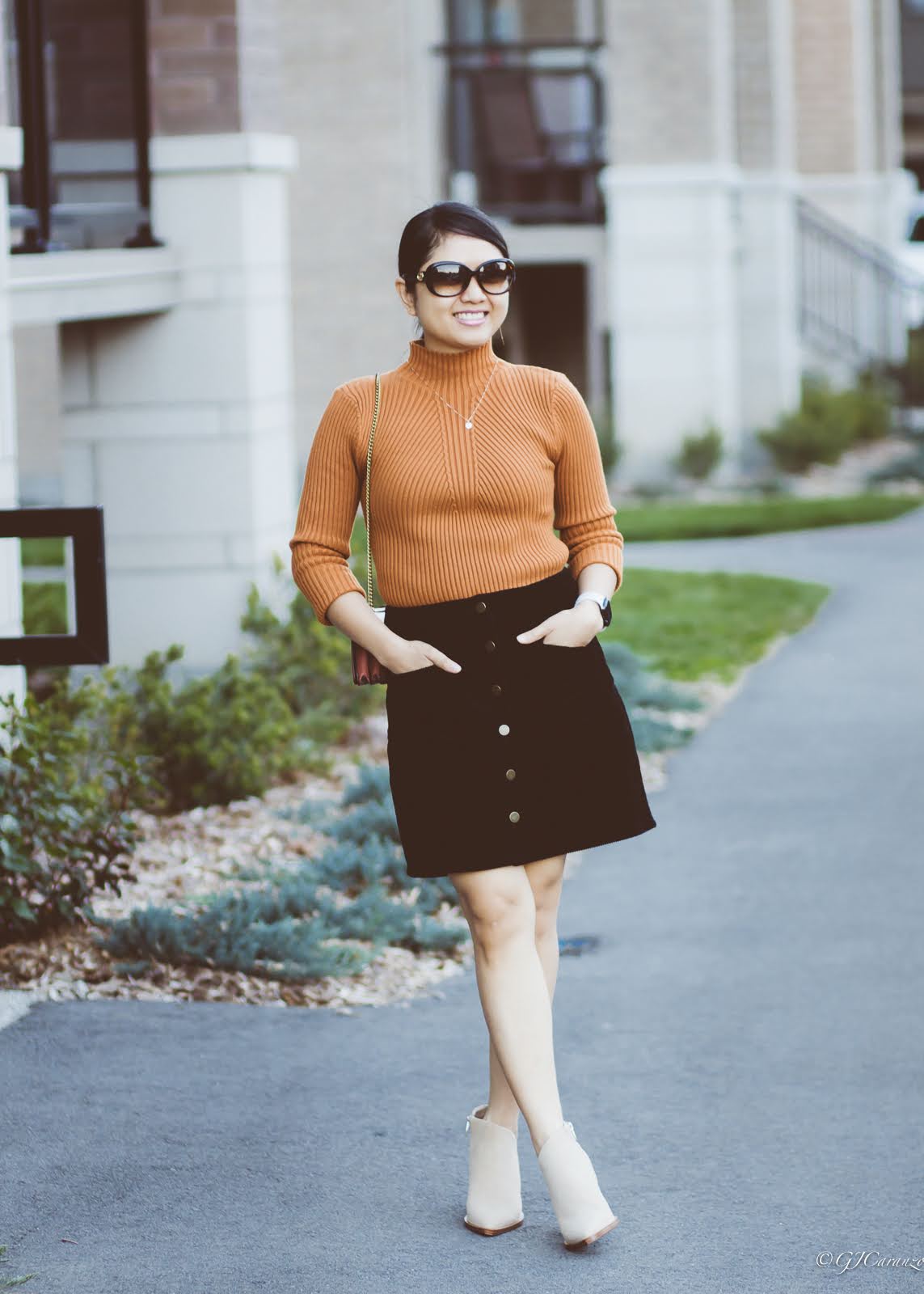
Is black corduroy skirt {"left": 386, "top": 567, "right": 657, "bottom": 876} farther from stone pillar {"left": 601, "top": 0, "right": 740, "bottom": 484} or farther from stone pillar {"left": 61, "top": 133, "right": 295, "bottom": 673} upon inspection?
stone pillar {"left": 601, "top": 0, "right": 740, "bottom": 484}

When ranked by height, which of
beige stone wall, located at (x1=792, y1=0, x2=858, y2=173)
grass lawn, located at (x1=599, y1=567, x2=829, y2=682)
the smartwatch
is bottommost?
grass lawn, located at (x1=599, y1=567, x2=829, y2=682)

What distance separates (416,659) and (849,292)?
20360mm

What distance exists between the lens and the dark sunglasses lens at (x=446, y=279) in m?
3.99

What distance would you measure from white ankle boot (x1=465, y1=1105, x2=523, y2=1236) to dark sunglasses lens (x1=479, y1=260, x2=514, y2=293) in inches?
62.1

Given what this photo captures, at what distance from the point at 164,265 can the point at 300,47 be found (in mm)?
8631

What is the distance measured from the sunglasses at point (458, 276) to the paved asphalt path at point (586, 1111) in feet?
5.86

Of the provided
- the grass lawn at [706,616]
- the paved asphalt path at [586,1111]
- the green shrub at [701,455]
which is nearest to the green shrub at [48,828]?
the paved asphalt path at [586,1111]

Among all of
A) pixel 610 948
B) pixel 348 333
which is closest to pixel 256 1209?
pixel 610 948

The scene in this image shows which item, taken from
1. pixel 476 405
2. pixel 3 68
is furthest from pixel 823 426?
pixel 476 405

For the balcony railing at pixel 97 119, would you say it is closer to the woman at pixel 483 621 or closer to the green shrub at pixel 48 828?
the green shrub at pixel 48 828

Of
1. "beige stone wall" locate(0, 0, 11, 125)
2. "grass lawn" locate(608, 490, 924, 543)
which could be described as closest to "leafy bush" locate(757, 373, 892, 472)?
"grass lawn" locate(608, 490, 924, 543)

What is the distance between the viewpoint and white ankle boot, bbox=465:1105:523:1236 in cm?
415

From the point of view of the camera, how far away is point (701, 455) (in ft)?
61.4

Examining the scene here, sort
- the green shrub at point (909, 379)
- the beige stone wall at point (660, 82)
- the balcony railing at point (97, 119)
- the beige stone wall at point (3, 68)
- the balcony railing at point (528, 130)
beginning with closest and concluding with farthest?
the beige stone wall at point (3, 68) < the balcony railing at point (97, 119) < the beige stone wall at point (660, 82) < the balcony railing at point (528, 130) < the green shrub at point (909, 379)
